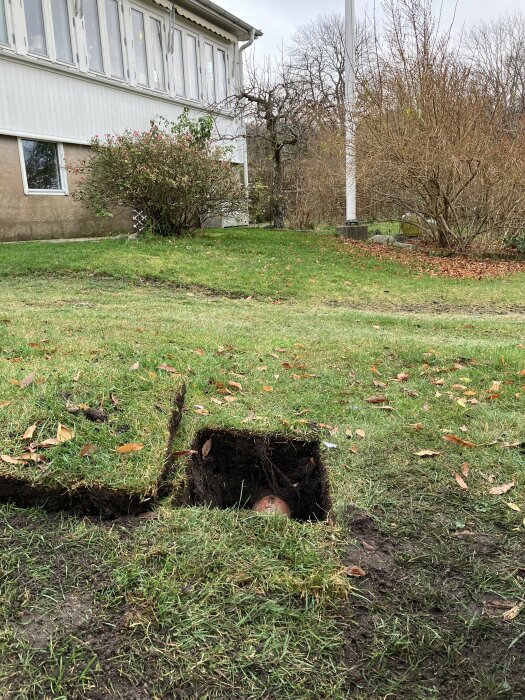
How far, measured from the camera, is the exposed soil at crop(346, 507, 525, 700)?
4.75 feet

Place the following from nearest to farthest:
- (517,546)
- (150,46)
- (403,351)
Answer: (517,546)
(403,351)
(150,46)

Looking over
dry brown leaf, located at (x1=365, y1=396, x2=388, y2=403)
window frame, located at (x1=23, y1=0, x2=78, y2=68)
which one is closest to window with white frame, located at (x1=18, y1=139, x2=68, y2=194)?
window frame, located at (x1=23, y1=0, x2=78, y2=68)

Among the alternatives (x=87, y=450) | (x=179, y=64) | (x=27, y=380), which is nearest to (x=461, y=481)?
(x=87, y=450)

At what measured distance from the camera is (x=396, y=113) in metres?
12.5

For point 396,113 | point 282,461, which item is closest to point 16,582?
point 282,461

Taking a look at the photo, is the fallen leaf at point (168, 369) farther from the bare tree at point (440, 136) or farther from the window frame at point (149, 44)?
the window frame at point (149, 44)

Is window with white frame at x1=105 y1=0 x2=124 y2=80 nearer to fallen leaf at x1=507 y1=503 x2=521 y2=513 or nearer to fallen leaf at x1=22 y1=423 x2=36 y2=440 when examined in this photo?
fallen leaf at x1=22 y1=423 x2=36 y2=440

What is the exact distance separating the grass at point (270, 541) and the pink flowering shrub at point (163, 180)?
7515 mm

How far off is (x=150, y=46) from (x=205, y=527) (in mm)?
16905

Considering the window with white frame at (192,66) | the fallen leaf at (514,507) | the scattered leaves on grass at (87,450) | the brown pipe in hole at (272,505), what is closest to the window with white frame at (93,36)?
the window with white frame at (192,66)

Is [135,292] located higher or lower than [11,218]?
lower

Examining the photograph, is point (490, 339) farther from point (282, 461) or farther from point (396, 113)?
point (396, 113)

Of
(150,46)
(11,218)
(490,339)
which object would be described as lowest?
(490,339)

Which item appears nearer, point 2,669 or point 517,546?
point 2,669
